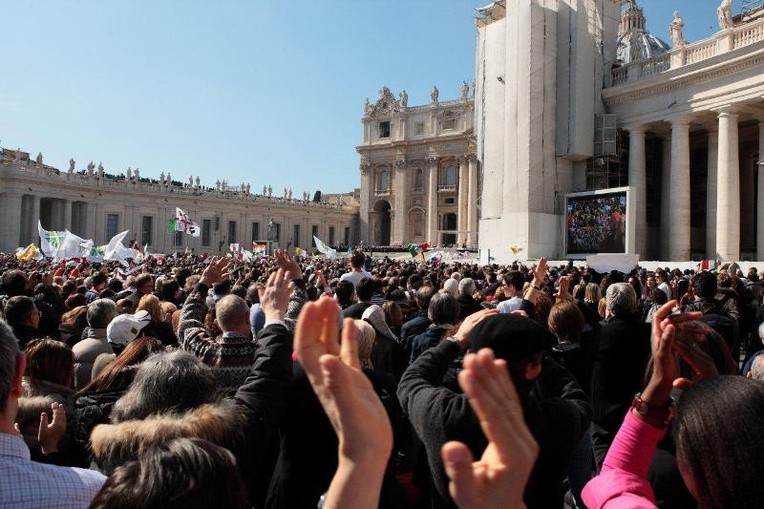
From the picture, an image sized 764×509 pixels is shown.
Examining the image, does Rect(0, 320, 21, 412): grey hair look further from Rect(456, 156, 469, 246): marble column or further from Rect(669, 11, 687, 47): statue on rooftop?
Rect(456, 156, 469, 246): marble column

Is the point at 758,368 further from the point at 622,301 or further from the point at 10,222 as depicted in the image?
the point at 10,222

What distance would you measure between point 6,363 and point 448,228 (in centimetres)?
6375

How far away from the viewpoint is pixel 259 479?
11.8ft

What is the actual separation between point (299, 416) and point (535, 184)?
29330mm

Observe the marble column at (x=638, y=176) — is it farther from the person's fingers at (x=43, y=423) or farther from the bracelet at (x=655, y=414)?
the person's fingers at (x=43, y=423)

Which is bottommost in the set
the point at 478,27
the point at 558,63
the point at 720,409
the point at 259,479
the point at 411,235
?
the point at 259,479

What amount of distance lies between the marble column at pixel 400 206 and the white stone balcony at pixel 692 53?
35.4 meters

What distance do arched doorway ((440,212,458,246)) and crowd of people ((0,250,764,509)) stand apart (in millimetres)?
59024

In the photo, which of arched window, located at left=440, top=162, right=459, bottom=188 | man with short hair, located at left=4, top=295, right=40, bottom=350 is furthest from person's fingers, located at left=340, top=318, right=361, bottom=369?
arched window, located at left=440, top=162, right=459, bottom=188

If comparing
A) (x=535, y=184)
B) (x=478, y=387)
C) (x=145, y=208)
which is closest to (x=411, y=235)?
(x=145, y=208)

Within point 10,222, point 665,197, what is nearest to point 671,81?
point 665,197

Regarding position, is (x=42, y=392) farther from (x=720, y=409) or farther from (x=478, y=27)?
(x=478, y=27)

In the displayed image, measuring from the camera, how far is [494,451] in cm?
136

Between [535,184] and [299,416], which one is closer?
[299,416]
